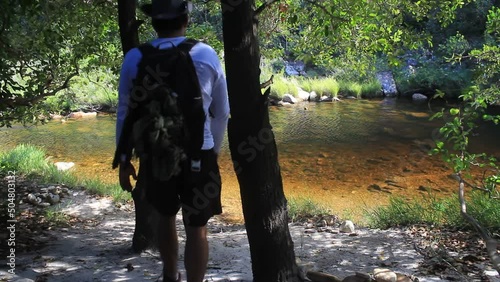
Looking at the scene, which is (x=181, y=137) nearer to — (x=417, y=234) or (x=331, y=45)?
(x=417, y=234)

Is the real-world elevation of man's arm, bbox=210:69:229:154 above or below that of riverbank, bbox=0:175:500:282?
above

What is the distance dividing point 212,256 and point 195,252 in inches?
68.8

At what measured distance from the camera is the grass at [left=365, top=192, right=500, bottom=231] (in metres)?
4.89

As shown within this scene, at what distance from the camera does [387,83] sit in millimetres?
22078

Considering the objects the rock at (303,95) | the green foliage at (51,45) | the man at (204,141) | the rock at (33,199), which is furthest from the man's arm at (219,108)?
the rock at (303,95)

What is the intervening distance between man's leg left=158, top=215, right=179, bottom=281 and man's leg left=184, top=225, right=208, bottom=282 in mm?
187

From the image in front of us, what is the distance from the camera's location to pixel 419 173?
10156mm

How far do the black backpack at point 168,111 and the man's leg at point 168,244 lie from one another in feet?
1.20

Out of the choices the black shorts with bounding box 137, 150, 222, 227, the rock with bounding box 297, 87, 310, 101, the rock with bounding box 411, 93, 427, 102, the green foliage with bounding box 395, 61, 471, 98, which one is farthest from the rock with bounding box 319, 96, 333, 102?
the black shorts with bounding box 137, 150, 222, 227

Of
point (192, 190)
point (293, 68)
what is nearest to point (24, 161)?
point (192, 190)

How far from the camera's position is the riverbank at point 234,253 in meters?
3.36

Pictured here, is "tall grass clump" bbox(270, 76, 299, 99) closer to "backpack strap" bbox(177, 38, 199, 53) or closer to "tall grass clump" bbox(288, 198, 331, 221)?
"tall grass clump" bbox(288, 198, 331, 221)

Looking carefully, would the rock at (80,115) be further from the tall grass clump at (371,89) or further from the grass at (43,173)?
the tall grass clump at (371,89)

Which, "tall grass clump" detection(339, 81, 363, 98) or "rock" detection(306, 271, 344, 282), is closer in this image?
"rock" detection(306, 271, 344, 282)
